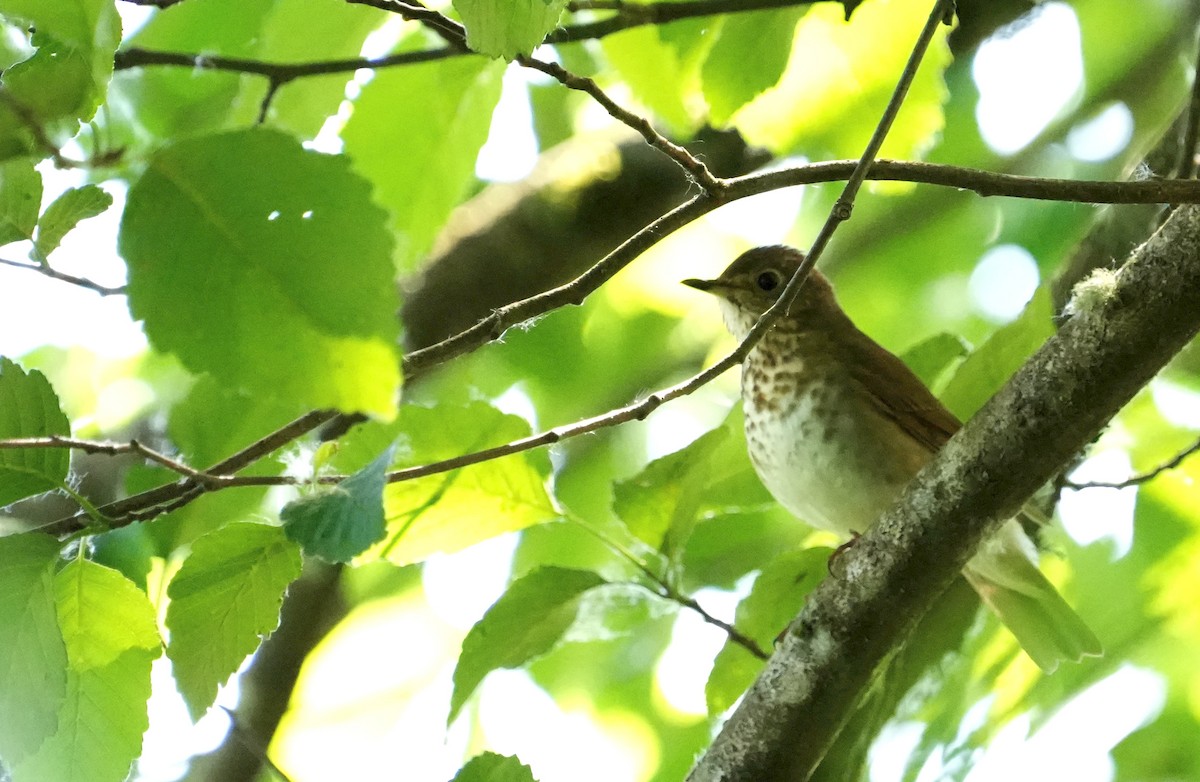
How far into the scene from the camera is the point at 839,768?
1.54 m

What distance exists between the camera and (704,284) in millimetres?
2449

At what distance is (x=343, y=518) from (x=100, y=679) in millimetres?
347

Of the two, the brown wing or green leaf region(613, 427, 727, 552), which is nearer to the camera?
green leaf region(613, 427, 727, 552)

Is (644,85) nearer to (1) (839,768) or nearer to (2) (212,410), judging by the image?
(2) (212,410)

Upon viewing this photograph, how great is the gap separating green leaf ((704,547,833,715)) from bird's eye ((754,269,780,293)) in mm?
913

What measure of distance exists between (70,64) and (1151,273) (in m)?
1.04

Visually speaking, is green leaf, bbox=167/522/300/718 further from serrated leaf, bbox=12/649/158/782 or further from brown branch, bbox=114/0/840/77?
brown branch, bbox=114/0/840/77

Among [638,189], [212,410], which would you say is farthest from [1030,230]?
[212,410]

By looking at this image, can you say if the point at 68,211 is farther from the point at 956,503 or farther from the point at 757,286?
the point at 757,286

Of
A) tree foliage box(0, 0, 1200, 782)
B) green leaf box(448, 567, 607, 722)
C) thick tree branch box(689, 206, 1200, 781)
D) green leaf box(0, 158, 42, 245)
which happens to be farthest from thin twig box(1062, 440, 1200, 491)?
green leaf box(0, 158, 42, 245)

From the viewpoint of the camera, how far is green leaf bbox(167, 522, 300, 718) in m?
1.07

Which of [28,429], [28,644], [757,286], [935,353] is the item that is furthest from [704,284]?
[28,644]

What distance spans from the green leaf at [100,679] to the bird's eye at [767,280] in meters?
1.70

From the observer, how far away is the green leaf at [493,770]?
1104 millimetres
